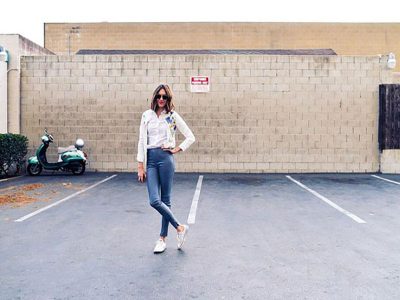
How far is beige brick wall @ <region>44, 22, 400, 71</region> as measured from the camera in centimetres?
2712

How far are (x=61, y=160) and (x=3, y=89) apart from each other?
286 centimetres

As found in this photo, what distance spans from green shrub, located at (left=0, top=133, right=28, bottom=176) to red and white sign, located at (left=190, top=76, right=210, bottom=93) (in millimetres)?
5391

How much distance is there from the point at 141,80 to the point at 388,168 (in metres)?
8.40

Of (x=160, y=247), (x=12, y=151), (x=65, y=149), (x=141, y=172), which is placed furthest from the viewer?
(x=65, y=149)

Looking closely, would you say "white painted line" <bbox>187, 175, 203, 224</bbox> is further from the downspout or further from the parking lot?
the downspout

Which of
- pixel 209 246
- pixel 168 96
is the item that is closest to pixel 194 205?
pixel 209 246

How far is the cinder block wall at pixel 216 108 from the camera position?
13336 mm

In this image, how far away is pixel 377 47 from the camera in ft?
89.5

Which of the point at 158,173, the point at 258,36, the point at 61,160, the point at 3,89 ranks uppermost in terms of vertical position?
the point at 258,36

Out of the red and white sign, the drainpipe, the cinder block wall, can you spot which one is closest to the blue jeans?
the cinder block wall

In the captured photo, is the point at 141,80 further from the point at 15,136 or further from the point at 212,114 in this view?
the point at 15,136

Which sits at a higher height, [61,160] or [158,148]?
[158,148]

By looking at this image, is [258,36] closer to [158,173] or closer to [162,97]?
[162,97]

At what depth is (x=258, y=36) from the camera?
2733 centimetres
